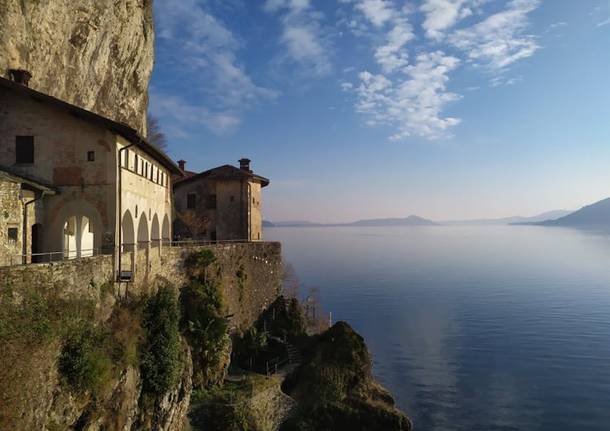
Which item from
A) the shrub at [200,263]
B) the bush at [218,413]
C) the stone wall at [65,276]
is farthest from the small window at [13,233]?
the bush at [218,413]

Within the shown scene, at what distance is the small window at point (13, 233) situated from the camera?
57.9 ft

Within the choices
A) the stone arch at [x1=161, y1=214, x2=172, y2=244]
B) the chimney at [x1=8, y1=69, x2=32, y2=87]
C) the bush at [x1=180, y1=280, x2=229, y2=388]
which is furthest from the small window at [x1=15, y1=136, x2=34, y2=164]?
the stone arch at [x1=161, y1=214, x2=172, y2=244]

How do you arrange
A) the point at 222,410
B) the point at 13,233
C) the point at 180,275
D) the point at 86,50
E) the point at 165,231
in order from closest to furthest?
1. the point at 13,233
2. the point at 222,410
3. the point at 180,275
4. the point at 86,50
5. the point at 165,231

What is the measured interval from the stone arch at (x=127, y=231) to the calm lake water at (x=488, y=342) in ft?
75.7

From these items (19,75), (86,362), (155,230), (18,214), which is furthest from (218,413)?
(19,75)

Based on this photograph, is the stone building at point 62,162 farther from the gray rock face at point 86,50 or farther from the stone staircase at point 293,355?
the stone staircase at point 293,355

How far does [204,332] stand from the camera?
2581cm

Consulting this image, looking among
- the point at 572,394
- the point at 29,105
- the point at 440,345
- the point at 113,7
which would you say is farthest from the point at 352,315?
the point at 29,105

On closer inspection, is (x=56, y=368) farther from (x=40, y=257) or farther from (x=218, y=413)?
(x=218, y=413)

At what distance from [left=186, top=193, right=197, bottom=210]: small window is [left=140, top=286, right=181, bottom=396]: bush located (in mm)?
23341

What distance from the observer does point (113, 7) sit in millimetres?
35250

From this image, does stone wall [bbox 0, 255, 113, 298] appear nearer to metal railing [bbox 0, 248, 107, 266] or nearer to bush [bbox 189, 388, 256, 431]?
metal railing [bbox 0, 248, 107, 266]

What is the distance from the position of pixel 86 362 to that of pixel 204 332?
459 inches

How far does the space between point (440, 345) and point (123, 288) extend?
3975cm
